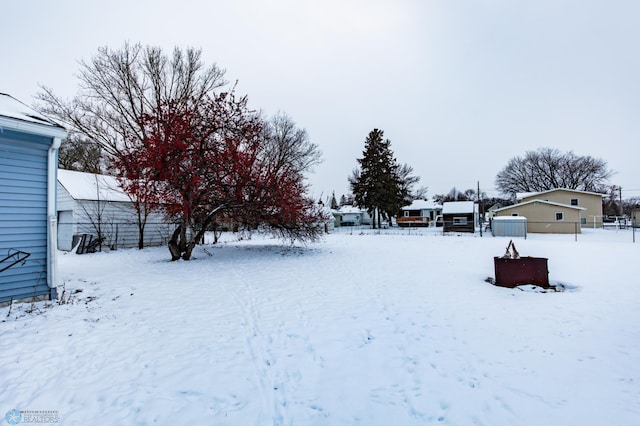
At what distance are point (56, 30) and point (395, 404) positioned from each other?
60.7ft

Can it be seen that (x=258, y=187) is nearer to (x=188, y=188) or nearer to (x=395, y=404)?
(x=188, y=188)

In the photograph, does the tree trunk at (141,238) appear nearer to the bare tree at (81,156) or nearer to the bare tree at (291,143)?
the bare tree at (81,156)

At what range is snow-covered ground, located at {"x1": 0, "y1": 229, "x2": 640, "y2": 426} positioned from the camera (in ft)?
8.43

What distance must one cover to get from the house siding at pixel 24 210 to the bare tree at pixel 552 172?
57.0 m

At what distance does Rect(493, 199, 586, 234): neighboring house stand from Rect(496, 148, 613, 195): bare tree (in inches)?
926

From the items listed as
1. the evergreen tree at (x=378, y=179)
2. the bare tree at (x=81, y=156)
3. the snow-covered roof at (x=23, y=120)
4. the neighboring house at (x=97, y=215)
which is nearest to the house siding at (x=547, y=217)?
the evergreen tree at (x=378, y=179)

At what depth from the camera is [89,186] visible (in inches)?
587

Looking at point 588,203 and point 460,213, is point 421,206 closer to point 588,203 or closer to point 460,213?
point 460,213

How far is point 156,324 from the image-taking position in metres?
4.46

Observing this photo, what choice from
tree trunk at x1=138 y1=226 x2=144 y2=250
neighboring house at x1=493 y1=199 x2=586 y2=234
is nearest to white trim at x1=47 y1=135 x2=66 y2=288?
tree trunk at x1=138 y1=226 x2=144 y2=250

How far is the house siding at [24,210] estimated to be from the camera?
16.5 feet

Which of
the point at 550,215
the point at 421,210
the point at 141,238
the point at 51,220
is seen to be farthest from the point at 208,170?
the point at 421,210

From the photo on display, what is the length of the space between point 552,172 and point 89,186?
57008mm

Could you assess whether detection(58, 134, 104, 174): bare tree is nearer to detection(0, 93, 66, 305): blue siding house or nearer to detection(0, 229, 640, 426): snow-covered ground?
detection(0, 93, 66, 305): blue siding house
